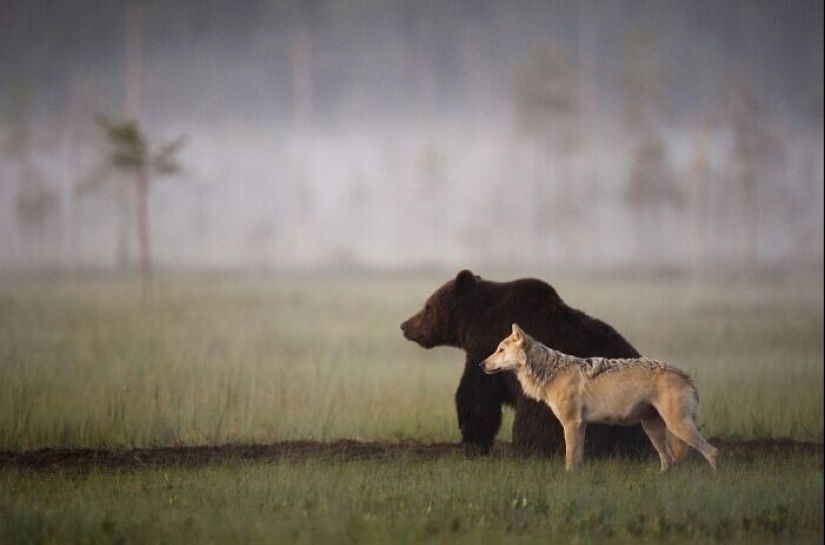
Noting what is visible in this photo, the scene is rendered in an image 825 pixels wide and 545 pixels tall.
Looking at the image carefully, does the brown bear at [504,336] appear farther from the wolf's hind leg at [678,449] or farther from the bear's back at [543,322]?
the wolf's hind leg at [678,449]

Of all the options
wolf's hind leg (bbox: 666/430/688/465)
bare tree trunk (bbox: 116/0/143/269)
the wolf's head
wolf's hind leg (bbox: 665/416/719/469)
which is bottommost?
wolf's hind leg (bbox: 666/430/688/465)

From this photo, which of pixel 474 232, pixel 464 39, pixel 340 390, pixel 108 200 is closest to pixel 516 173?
pixel 474 232

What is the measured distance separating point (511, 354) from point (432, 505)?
159cm

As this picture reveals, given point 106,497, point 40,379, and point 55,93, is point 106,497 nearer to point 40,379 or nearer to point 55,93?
point 40,379

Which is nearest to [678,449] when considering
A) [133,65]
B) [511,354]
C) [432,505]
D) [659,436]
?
[659,436]

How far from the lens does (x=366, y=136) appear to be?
159 feet

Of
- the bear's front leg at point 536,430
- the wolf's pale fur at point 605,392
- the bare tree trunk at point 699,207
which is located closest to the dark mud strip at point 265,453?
the bear's front leg at point 536,430

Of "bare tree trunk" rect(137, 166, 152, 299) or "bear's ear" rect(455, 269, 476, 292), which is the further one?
"bare tree trunk" rect(137, 166, 152, 299)

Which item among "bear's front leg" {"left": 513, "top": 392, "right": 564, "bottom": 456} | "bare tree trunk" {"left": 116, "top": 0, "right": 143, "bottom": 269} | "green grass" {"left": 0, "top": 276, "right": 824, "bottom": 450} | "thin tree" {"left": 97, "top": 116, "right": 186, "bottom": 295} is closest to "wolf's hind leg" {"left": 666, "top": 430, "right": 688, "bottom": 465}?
"bear's front leg" {"left": 513, "top": 392, "right": 564, "bottom": 456}

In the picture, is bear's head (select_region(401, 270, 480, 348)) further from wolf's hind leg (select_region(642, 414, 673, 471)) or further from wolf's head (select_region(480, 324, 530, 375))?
wolf's hind leg (select_region(642, 414, 673, 471))

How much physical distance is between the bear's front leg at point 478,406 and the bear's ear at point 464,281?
2.69 feet

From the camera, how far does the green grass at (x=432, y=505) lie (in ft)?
24.0

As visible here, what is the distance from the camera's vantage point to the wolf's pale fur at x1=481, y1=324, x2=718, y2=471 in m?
8.52

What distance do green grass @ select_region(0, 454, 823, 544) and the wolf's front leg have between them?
170mm
